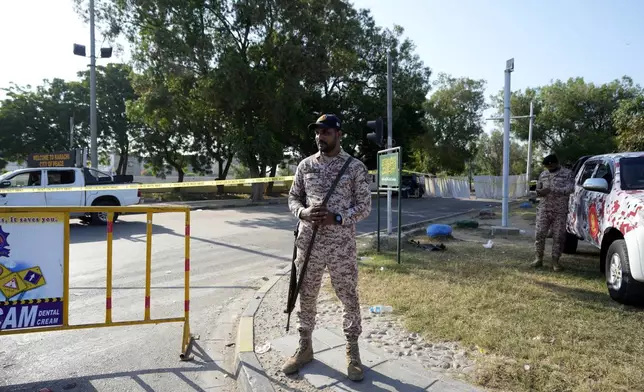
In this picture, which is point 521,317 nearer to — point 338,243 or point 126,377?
point 338,243

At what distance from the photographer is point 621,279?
4484 millimetres

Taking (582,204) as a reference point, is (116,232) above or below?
below

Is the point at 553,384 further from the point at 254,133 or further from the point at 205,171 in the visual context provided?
the point at 205,171

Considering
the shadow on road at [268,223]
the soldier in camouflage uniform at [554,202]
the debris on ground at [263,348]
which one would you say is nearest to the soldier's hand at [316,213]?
the debris on ground at [263,348]

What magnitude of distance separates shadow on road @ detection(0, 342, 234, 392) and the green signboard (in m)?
4.54

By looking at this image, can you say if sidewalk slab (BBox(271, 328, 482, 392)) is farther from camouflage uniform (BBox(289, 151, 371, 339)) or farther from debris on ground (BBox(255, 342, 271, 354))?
camouflage uniform (BBox(289, 151, 371, 339))

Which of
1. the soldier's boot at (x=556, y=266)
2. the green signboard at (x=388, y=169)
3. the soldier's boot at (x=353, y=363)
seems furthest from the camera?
the green signboard at (x=388, y=169)

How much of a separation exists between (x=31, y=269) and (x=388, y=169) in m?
5.76

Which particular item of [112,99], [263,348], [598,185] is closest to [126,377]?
[263,348]

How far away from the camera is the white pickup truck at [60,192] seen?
11234 millimetres

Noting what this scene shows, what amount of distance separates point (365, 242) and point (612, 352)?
6.32 meters

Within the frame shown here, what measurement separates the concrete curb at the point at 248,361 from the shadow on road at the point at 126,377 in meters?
0.17

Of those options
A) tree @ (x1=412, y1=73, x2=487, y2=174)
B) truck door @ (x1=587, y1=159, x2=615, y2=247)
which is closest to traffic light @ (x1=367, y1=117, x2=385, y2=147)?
truck door @ (x1=587, y1=159, x2=615, y2=247)

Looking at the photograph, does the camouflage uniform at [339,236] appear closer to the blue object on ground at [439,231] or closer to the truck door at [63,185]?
the blue object on ground at [439,231]
